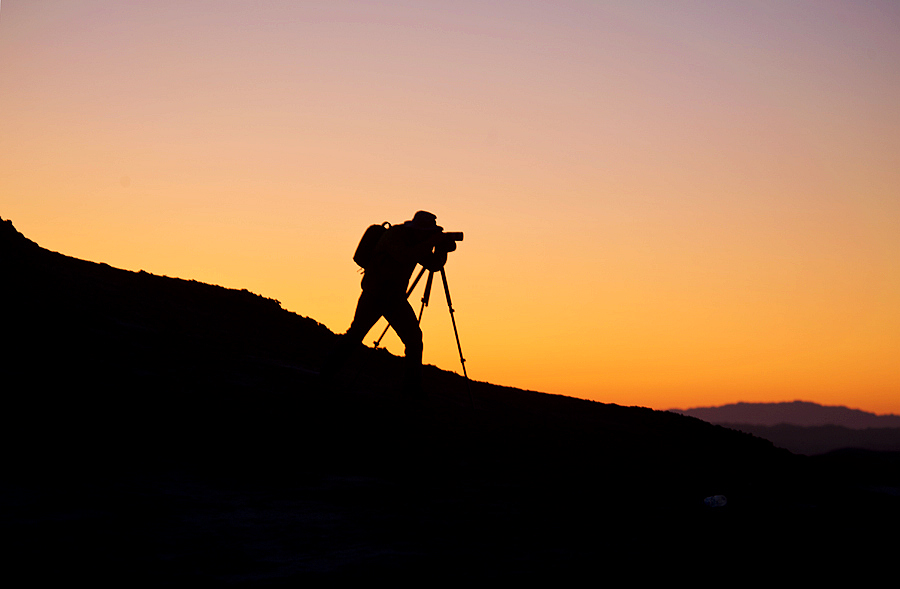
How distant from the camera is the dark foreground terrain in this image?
610 cm

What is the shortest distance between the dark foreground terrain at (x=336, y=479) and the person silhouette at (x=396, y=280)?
0.91 m

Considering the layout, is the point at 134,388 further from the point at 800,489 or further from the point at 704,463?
the point at 800,489

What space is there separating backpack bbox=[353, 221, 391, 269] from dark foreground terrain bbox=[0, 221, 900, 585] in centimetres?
209

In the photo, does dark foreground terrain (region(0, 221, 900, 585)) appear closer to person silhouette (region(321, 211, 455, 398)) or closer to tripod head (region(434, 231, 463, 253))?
person silhouette (region(321, 211, 455, 398))

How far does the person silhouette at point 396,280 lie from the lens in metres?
12.8

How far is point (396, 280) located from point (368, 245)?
0.85m

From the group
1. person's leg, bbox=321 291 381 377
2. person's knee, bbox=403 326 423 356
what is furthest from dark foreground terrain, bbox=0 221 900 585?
person's knee, bbox=403 326 423 356

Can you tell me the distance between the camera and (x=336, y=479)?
8625 mm

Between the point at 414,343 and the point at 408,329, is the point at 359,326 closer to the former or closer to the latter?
the point at 408,329

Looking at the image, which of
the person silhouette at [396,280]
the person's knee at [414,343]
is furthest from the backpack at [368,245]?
the person's knee at [414,343]

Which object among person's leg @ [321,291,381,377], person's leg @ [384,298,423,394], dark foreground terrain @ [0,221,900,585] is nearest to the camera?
dark foreground terrain @ [0,221,900,585]

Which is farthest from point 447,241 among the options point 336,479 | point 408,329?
point 336,479

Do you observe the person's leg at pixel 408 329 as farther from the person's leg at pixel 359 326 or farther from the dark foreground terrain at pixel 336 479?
the dark foreground terrain at pixel 336 479

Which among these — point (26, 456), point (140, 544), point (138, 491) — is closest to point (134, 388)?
point (26, 456)
